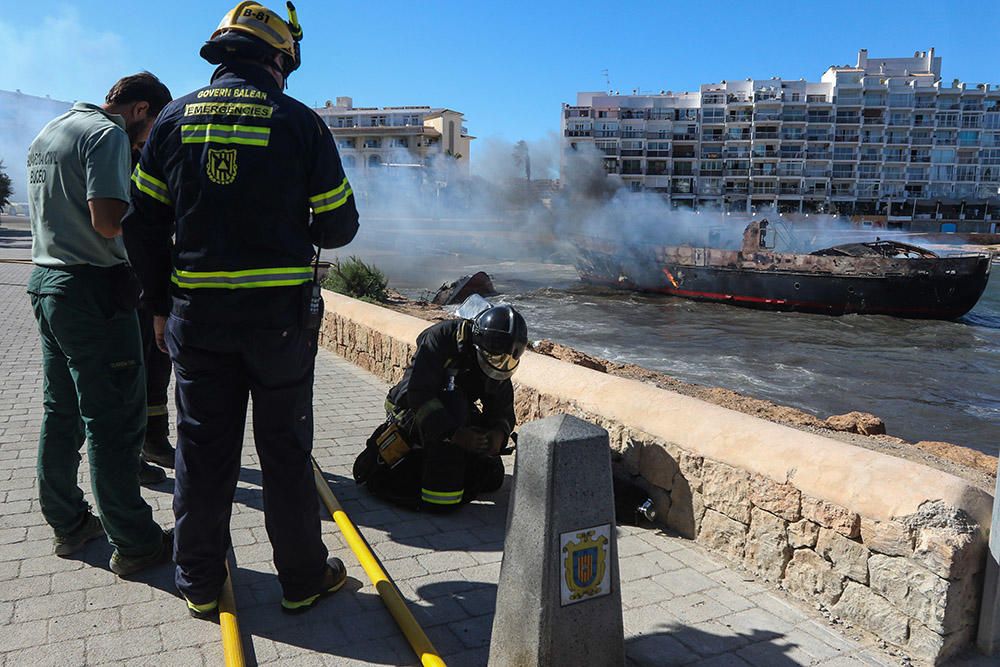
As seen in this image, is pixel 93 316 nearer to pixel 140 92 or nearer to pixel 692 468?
pixel 140 92

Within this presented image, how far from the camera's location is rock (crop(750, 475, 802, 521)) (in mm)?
3068

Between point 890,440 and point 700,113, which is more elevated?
point 700,113

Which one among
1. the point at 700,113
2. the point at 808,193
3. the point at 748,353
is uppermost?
the point at 700,113

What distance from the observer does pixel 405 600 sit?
10.0ft

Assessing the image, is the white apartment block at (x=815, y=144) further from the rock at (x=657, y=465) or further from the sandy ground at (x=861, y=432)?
the rock at (x=657, y=465)

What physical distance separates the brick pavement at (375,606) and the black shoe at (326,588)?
1.6 inches

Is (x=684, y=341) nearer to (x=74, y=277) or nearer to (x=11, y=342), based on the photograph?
(x=11, y=342)

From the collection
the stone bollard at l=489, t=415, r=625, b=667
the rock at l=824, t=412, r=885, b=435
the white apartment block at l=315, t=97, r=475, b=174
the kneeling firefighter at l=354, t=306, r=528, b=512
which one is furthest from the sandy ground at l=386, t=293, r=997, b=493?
the white apartment block at l=315, t=97, r=475, b=174

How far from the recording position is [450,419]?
3883 millimetres

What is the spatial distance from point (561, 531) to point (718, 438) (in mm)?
1522

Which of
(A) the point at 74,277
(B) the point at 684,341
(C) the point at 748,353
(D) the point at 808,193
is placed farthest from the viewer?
(D) the point at 808,193

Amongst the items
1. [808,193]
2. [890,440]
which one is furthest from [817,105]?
[890,440]

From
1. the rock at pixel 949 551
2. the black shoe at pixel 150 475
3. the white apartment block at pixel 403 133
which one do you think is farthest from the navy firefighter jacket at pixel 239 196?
the white apartment block at pixel 403 133

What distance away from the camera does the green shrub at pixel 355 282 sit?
1469cm
